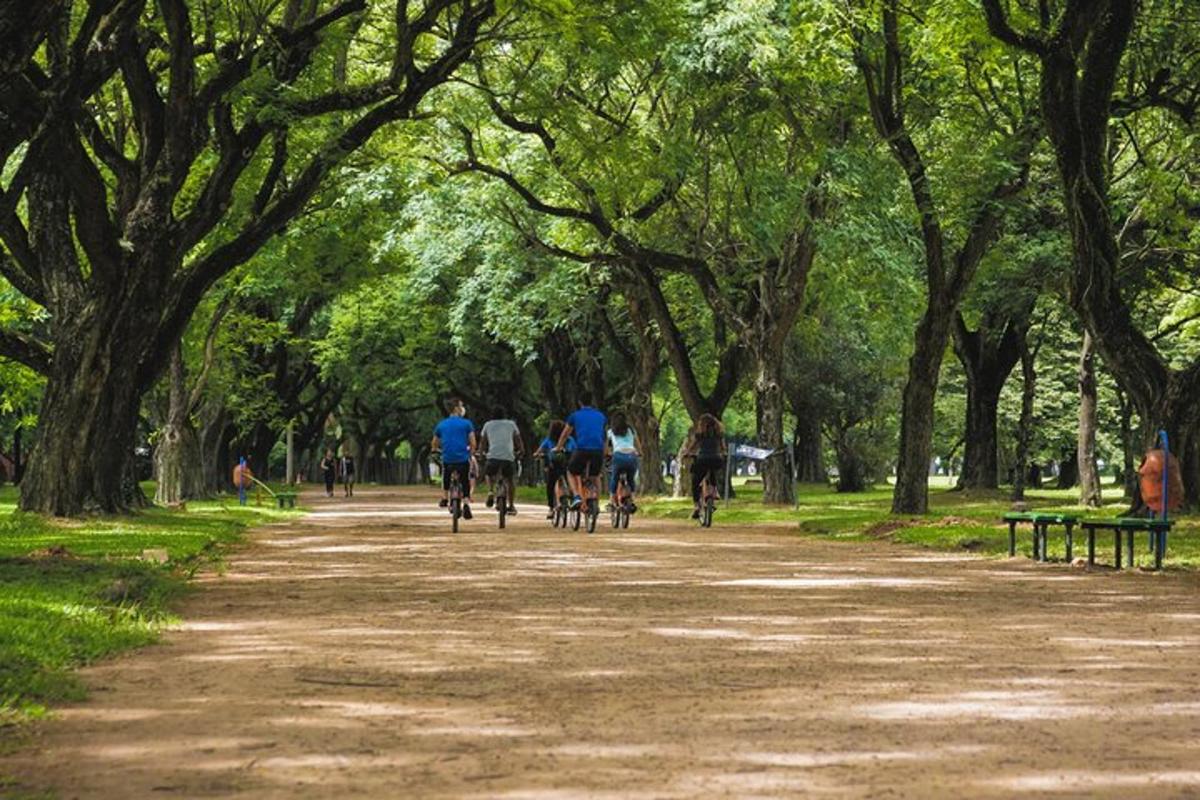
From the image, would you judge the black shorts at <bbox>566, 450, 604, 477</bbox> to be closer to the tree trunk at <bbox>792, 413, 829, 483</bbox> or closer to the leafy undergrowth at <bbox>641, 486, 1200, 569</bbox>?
the leafy undergrowth at <bbox>641, 486, 1200, 569</bbox>

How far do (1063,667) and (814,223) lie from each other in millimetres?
20972

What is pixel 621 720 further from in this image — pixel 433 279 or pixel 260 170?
pixel 433 279

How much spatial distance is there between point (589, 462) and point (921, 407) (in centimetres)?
631

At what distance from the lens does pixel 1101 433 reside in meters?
65.0

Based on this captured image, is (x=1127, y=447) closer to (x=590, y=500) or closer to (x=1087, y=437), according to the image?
(x=1087, y=437)

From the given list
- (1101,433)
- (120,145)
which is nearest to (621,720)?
(120,145)

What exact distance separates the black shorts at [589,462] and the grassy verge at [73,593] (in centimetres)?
477

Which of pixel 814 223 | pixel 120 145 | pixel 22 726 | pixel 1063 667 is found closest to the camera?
pixel 22 726

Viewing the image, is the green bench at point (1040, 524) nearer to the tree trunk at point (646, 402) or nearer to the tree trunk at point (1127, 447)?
the tree trunk at point (646, 402)

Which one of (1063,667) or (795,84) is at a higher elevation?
(795,84)

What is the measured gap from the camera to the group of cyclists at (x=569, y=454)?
23.4 metres

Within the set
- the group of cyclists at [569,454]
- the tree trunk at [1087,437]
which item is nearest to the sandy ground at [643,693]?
the group of cyclists at [569,454]

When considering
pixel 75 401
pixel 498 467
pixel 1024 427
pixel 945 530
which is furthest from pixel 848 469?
pixel 75 401

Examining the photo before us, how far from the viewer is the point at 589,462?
24.0 metres
